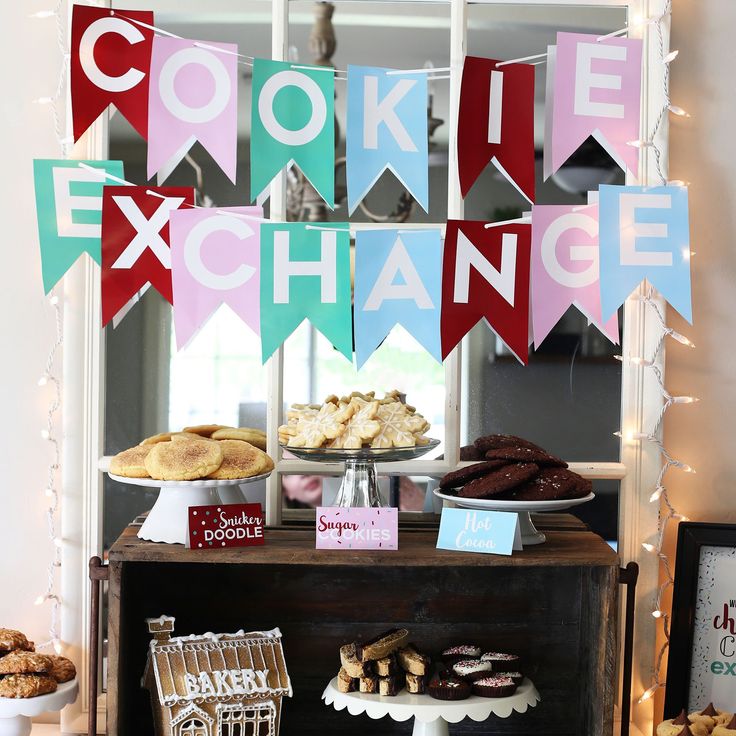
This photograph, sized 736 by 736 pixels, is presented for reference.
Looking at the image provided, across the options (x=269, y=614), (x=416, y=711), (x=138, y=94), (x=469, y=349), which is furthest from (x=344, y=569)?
(x=138, y=94)

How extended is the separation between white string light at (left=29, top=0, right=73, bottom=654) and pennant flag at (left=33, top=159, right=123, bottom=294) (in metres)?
0.07

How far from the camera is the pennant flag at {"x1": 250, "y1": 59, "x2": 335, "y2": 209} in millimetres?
1502

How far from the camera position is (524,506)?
1392 millimetres

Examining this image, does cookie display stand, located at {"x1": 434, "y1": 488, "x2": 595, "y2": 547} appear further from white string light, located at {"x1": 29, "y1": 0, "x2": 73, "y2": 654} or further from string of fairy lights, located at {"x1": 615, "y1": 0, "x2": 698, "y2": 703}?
white string light, located at {"x1": 29, "y1": 0, "x2": 73, "y2": 654}

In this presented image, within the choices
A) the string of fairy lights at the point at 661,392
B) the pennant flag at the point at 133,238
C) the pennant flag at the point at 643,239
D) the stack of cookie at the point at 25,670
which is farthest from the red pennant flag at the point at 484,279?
the stack of cookie at the point at 25,670

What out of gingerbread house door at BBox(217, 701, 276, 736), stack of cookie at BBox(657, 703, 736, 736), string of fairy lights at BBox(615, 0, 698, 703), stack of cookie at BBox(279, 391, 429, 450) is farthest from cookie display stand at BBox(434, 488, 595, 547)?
gingerbread house door at BBox(217, 701, 276, 736)

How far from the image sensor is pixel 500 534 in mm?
1360

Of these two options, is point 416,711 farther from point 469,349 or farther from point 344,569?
point 469,349

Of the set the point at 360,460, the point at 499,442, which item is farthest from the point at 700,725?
the point at 360,460

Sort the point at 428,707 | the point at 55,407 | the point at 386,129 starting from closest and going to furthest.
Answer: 1. the point at 428,707
2. the point at 386,129
3. the point at 55,407

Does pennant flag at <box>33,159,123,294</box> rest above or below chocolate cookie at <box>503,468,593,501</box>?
above

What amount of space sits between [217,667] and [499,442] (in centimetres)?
61

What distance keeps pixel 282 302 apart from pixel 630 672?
87 cm

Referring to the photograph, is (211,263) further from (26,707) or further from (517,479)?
(26,707)
